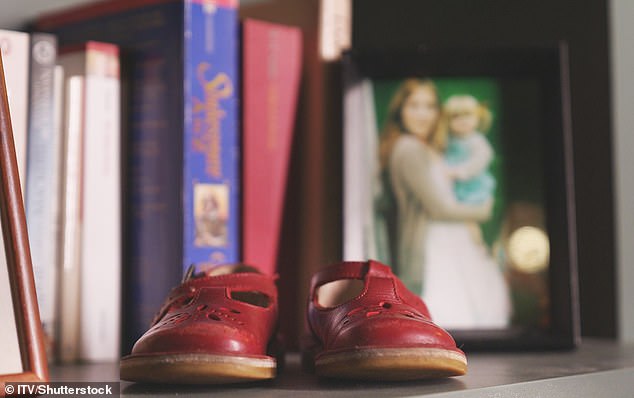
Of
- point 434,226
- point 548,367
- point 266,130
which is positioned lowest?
point 548,367

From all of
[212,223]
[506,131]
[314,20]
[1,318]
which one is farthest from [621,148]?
[1,318]

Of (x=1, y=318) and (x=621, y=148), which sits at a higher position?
(x=621, y=148)

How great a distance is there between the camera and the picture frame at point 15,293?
1.48 ft

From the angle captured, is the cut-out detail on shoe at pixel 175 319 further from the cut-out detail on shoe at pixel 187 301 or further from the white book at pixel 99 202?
the white book at pixel 99 202

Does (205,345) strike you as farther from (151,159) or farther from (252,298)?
(151,159)

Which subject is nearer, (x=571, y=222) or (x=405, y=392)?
(x=405, y=392)

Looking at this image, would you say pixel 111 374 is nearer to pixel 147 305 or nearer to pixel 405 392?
pixel 147 305

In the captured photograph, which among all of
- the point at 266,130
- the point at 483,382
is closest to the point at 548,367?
the point at 483,382

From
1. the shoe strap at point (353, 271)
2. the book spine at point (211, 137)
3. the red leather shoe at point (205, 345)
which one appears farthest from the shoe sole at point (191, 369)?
the book spine at point (211, 137)

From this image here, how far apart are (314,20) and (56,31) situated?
0.28 m

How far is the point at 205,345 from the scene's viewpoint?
0.49 m

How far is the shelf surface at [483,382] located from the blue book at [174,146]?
0.35 ft

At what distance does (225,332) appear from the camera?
508 mm

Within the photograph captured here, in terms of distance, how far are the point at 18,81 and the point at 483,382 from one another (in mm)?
471
